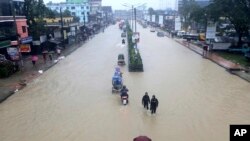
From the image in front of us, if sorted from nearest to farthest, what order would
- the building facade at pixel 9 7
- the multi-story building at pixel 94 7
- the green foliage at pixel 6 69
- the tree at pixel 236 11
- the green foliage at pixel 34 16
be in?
the green foliage at pixel 6 69
the building facade at pixel 9 7
the tree at pixel 236 11
the green foliage at pixel 34 16
the multi-story building at pixel 94 7

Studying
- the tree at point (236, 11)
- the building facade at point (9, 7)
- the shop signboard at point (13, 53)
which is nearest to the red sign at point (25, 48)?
the shop signboard at point (13, 53)

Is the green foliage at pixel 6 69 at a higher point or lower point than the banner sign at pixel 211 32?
lower

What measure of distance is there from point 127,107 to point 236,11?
1064 inches

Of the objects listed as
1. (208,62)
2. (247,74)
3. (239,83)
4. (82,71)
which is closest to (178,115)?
(239,83)

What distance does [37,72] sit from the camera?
31.1m

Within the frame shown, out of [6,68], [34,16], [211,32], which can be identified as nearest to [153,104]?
[6,68]

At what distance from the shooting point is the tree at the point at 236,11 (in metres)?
40.2

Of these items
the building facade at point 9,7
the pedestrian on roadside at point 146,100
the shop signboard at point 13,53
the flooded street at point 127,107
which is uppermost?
the building facade at point 9,7

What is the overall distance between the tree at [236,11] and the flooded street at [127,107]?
11.3 m

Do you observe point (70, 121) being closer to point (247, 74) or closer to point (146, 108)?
point (146, 108)

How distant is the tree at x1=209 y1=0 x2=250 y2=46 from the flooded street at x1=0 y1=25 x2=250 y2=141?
445 inches

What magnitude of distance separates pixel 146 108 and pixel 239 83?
1045 cm

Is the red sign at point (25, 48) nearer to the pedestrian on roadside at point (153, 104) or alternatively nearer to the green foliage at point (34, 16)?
the green foliage at point (34, 16)

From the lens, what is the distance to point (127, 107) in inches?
788
